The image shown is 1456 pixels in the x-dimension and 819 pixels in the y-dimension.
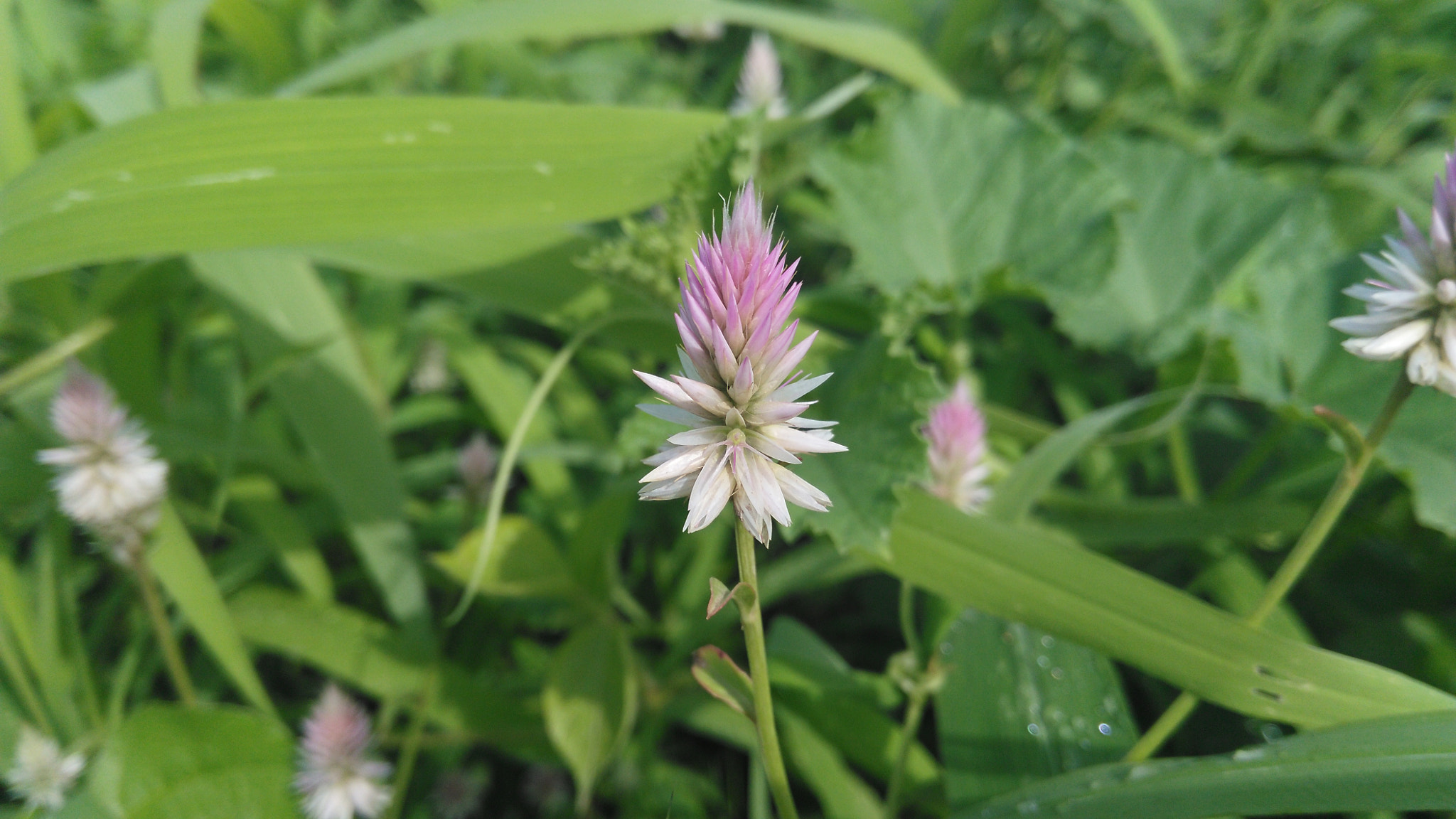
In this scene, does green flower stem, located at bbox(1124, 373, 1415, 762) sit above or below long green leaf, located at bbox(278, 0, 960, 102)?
below

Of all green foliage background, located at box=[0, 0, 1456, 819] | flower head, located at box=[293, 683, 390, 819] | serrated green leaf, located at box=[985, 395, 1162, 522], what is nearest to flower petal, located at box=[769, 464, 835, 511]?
green foliage background, located at box=[0, 0, 1456, 819]

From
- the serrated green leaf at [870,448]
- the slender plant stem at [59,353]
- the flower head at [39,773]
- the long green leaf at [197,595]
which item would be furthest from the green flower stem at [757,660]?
the slender plant stem at [59,353]

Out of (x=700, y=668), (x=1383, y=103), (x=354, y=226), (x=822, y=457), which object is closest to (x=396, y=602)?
(x=354, y=226)

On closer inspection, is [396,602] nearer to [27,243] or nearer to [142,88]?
[27,243]

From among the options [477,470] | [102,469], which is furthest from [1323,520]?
[102,469]

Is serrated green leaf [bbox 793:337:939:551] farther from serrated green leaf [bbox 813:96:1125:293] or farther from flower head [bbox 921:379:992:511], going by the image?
serrated green leaf [bbox 813:96:1125:293]

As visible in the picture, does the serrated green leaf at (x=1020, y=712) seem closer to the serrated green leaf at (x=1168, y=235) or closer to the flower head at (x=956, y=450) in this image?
the flower head at (x=956, y=450)

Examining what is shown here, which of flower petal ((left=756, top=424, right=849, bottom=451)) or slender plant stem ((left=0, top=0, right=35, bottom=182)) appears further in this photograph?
slender plant stem ((left=0, top=0, right=35, bottom=182))
